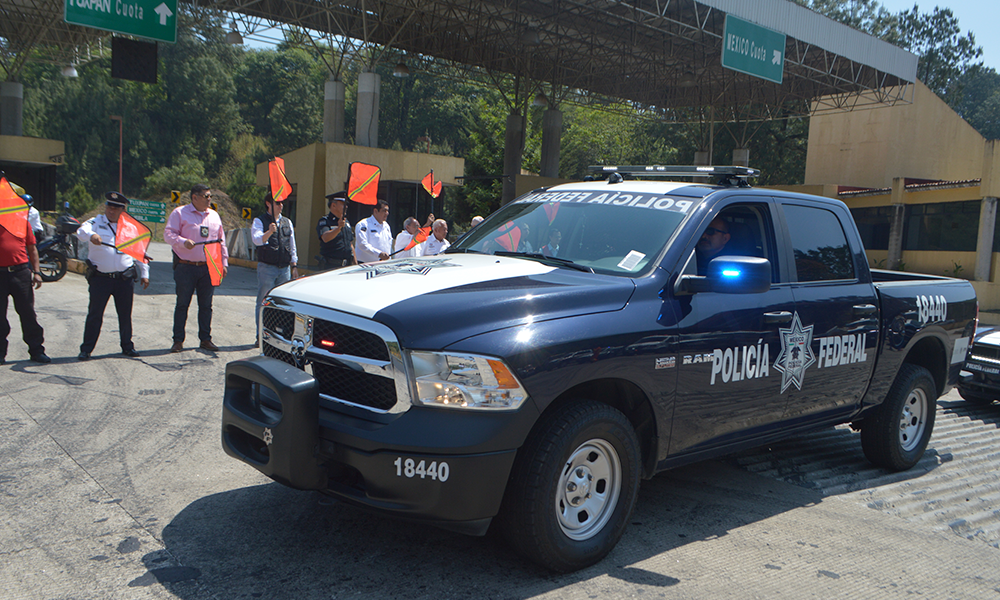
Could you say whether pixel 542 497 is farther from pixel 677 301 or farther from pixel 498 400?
pixel 677 301

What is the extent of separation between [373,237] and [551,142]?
2577cm

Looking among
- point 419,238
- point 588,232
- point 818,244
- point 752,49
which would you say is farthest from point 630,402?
point 752,49

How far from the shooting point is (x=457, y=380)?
10.1 ft

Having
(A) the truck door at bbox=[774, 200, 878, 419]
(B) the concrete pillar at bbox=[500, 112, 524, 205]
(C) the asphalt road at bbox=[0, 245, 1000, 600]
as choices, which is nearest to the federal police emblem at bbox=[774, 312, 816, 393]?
(A) the truck door at bbox=[774, 200, 878, 419]

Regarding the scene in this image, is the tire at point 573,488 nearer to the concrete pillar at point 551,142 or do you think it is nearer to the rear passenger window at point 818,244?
the rear passenger window at point 818,244

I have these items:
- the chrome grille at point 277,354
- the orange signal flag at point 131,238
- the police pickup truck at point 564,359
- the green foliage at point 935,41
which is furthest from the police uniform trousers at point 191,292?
the green foliage at point 935,41

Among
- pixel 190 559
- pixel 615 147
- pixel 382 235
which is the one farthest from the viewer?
pixel 615 147

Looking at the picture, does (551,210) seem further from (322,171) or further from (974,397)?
(322,171)

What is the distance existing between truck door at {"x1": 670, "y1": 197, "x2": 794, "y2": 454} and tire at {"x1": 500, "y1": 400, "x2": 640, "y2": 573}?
470 mm

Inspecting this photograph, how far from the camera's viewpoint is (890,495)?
5.21m

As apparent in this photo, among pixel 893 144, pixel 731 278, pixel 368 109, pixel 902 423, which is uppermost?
pixel 893 144

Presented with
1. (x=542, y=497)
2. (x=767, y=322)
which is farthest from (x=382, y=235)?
(x=542, y=497)

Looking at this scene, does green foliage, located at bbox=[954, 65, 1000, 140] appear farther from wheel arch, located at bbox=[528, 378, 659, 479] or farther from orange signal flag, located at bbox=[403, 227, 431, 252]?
wheel arch, located at bbox=[528, 378, 659, 479]

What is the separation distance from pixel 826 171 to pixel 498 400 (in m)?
37.6
